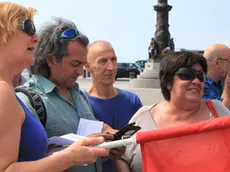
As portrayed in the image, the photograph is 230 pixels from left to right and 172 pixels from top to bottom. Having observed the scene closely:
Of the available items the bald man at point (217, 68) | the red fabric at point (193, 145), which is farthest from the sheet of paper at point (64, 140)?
the bald man at point (217, 68)

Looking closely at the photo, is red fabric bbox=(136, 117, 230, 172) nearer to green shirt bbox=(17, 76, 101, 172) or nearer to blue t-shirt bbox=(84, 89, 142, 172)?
green shirt bbox=(17, 76, 101, 172)

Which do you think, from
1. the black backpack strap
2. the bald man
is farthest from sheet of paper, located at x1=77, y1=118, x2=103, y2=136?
the bald man

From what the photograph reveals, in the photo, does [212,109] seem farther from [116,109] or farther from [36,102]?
[36,102]

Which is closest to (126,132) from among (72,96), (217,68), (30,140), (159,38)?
(30,140)

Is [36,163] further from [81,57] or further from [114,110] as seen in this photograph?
[114,110]

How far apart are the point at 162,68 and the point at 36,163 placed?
5.34ft

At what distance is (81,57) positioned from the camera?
105 inches

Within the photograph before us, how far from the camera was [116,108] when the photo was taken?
11.8 ft

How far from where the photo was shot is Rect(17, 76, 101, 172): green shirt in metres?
2.39

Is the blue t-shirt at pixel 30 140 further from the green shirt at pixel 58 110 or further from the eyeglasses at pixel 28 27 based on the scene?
the green shirt at pixel 58 110

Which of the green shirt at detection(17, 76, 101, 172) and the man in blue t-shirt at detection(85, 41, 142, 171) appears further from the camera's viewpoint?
the man in blue t-shirt at detection(85, 41, 142, 171)

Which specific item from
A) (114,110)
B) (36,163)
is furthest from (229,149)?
(114,110)

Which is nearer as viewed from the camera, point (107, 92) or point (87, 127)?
point (87, 127)

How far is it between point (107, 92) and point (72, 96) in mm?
1041
